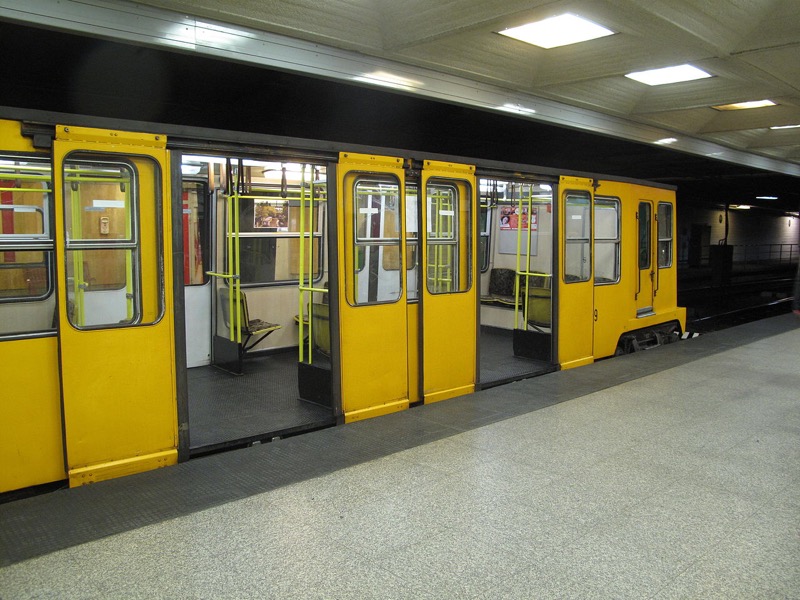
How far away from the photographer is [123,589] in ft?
9.32

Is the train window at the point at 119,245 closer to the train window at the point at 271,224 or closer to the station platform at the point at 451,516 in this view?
the station platform at the point at 451,516

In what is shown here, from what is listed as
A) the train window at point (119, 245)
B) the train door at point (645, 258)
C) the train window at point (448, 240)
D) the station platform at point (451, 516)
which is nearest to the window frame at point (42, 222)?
the train window at point (119, 245)

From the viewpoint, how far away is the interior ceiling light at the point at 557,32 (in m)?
5.07

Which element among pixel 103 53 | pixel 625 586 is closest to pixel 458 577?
pixel 625 586

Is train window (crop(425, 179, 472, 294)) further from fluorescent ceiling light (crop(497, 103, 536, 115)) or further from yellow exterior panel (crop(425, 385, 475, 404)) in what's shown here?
fluorescent ceiling light (crop(497, 103, 536, 115))

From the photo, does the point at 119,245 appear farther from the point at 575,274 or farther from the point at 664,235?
the point at 664,235

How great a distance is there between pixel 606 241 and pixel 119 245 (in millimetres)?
5892

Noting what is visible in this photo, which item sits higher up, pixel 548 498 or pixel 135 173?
pixel 135 173

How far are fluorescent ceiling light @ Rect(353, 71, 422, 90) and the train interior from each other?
2.87ft

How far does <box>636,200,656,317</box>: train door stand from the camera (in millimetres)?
8469

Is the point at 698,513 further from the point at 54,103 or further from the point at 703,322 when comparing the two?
the point at 703,322

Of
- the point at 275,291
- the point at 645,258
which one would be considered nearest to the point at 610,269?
the point at 645,258

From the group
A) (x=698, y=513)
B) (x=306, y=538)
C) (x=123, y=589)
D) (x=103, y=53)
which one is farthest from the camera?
(x=103, y=53)

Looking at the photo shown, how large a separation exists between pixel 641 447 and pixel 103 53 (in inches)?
276
